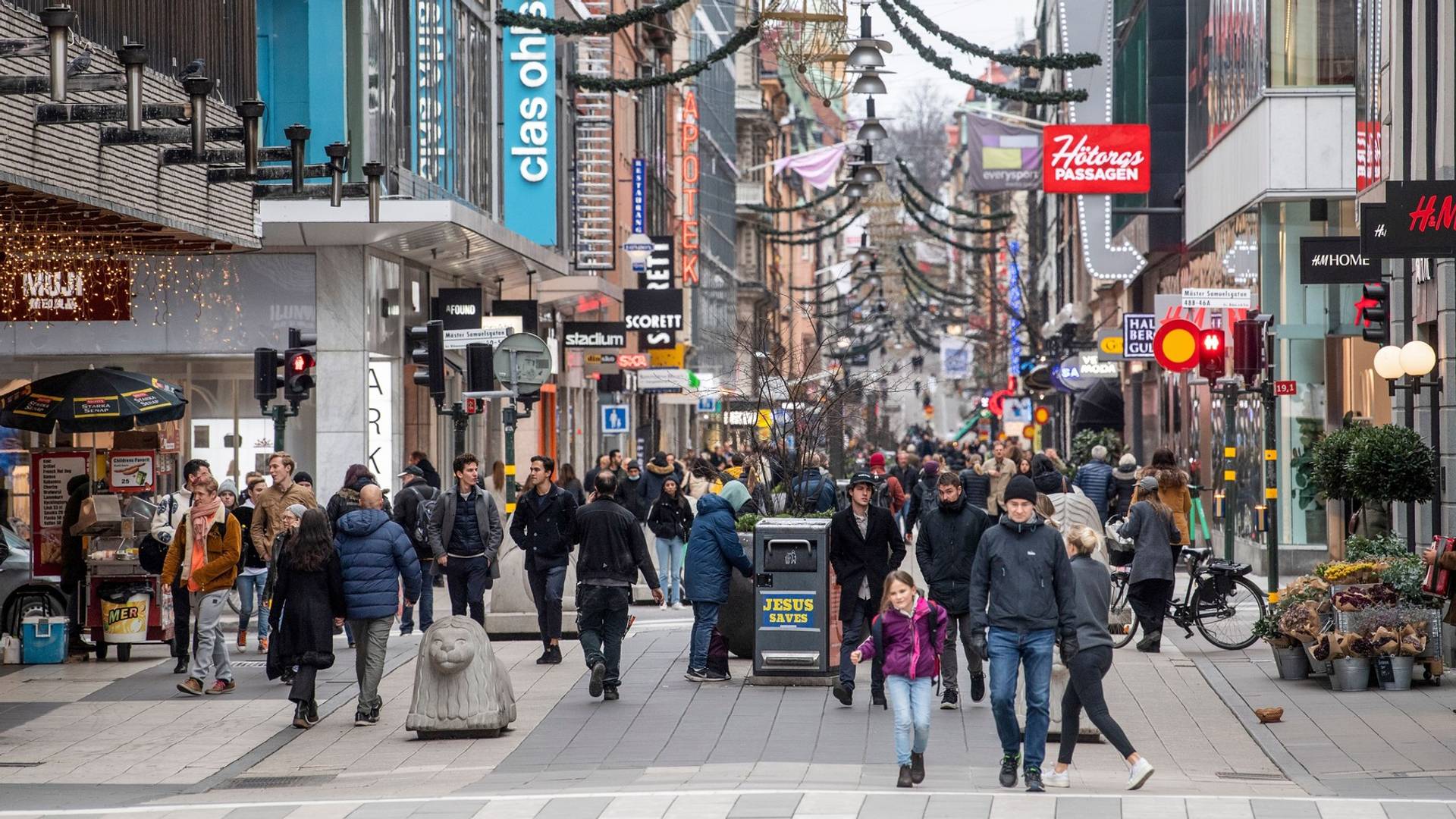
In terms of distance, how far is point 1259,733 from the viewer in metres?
13.8

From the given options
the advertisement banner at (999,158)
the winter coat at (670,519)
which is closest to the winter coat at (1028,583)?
the winter coat at (670,519)

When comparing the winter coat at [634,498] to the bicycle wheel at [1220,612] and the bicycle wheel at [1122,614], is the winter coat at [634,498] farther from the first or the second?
the bicycle wheel at [1220,612]

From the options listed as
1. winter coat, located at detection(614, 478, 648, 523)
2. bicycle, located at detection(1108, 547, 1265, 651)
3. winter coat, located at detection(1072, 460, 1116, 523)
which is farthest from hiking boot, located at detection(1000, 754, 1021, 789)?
winter coat, located at detection(1072, 460, 1116, 523)

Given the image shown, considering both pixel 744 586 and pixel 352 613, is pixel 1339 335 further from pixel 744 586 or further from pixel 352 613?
pixel 352 613

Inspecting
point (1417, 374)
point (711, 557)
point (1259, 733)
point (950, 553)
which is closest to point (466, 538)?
point (711, 557)

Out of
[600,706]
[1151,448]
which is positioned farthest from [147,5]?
[1151,448]

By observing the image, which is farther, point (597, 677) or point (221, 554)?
point (221, 554)

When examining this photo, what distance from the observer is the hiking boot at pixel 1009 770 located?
11273mm

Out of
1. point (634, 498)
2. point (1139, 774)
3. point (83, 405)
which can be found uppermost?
point (83, 405)

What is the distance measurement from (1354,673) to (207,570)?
8.92m

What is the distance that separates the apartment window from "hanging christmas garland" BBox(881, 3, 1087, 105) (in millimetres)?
4831

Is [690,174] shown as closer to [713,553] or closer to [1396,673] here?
[713,553]

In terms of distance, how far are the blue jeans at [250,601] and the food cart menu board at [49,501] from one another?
169 centimetres

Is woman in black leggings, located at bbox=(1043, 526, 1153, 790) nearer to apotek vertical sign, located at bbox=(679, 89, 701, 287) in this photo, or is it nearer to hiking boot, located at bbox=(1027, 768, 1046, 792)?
hiking boot, located at bbox=(1027, 768, 1046, 792)
